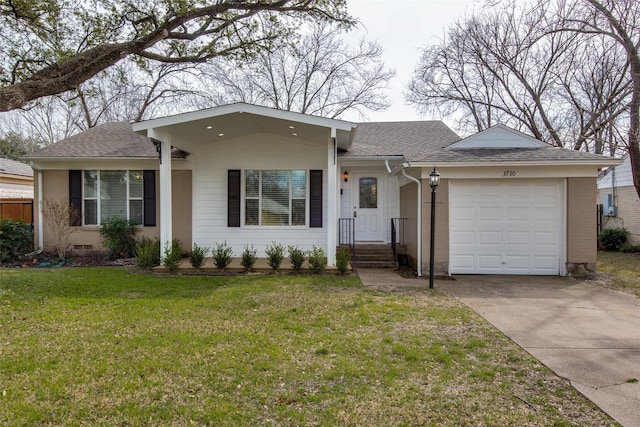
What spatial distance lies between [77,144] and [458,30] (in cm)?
1793

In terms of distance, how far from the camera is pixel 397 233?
10.5m

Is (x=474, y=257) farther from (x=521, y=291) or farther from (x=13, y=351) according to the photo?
(x=13, y=351)

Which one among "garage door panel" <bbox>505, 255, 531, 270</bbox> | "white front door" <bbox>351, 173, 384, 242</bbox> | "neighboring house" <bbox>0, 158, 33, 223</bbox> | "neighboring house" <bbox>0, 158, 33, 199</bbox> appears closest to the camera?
"garage door panel" <bbox>505, 255, 531, 270</bbox>

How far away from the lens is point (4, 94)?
7.60 m

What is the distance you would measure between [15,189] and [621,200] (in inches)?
1020

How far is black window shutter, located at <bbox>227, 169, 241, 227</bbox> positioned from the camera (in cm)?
1002

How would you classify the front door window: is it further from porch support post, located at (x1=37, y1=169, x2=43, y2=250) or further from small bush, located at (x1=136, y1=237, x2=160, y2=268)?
porch support post, located at (x1=37, y1=169, x2=43, y2=250)

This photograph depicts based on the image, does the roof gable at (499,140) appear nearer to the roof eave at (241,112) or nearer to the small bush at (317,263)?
the roof eave at (241,112)

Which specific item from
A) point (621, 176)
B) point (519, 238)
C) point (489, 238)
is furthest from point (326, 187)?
point (621, 176)

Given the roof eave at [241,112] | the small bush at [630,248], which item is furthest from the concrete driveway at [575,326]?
the small bush at [630,248]

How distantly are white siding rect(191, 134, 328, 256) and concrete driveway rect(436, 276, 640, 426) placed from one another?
14.0 ft

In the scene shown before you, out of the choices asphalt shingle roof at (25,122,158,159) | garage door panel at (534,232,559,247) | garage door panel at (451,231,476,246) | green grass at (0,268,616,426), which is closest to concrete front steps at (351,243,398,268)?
garage door panel at (451,231,476,246)

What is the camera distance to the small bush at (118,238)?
9945 millimetres

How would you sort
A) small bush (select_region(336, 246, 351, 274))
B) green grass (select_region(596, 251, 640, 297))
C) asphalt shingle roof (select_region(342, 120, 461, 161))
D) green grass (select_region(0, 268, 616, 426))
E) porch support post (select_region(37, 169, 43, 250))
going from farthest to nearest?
porch support post (select_region(37, 169, 43, 250)) < asphalt shingle roof (select_region(342, 120, 461, 161)) < small bush (select_region(336, 246, 351, 274)) < green grass (select_region(596, 251, 640, 297)) < green grass (select_region(0, 268, 616, 426))
